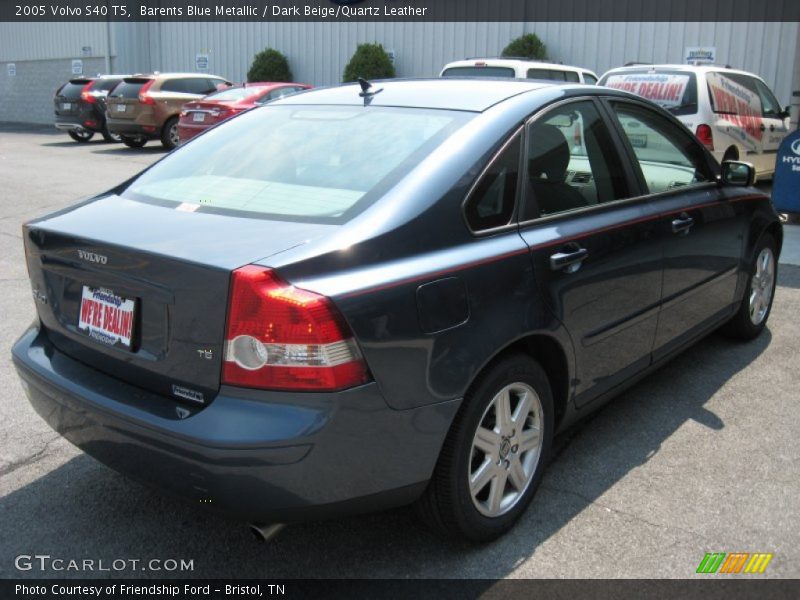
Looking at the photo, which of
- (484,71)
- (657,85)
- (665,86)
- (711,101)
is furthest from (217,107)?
(711,101)

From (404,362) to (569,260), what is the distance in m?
0.98

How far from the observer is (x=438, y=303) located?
2615 millimetres

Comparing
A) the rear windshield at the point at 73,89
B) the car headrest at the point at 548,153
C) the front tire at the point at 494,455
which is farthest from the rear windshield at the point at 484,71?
the rear windshield at the point at 73,89

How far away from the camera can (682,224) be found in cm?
398

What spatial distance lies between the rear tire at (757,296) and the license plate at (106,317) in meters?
3.75

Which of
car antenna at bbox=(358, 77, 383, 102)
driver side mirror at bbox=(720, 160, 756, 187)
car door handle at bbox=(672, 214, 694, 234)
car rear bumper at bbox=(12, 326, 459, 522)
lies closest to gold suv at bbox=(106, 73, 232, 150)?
driver side mirror at bbox=(720, 160, 756, 187)

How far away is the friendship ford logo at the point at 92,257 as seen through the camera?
8.80ft

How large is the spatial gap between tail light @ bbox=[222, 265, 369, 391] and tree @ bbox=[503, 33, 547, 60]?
17213mm

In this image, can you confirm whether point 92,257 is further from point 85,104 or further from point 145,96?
point 85,104

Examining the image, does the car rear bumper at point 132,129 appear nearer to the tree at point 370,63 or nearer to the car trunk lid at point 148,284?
the tree at point 370,63

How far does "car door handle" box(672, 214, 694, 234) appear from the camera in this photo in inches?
155

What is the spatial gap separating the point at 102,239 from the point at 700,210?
116 inches

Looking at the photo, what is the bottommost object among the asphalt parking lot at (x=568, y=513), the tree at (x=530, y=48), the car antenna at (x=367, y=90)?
the asphalt parking lot at (x=568, y=513)
